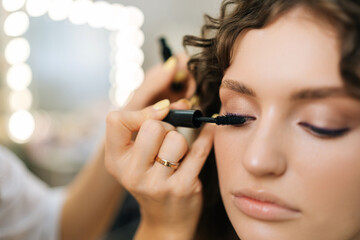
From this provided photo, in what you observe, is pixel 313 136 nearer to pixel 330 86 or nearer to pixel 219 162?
pixel 330 86

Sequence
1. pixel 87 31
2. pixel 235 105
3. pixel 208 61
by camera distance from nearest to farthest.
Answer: pixel 235 105 < pixel 208 61 < pixel 87 31

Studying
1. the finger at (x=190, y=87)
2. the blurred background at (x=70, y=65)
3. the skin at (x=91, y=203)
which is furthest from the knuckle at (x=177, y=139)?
the blurred background at (x=70, y=65)

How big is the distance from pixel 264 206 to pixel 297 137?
129 mm

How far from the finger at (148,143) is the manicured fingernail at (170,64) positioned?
0.23 metres

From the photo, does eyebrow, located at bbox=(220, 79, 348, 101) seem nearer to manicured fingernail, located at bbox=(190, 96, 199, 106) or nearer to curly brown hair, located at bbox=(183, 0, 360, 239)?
curly brown hair, located at bbox=(183, 0, 360, 239)

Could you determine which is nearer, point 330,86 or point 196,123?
point 330,86

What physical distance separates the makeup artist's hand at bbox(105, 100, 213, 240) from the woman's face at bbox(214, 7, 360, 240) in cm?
13

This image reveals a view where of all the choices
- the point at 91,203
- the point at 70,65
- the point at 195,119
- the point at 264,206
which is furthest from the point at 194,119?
the point at 70,65

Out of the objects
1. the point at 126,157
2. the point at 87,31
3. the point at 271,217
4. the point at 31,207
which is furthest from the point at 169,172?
the point at 87,31

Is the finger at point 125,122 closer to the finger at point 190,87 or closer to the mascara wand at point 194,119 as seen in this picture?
the mascara wand at point 194,119

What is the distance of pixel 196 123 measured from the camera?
66 cm

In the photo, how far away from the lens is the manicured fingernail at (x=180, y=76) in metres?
0.88

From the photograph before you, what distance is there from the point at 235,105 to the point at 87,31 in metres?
2.51

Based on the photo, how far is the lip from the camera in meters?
0.54
